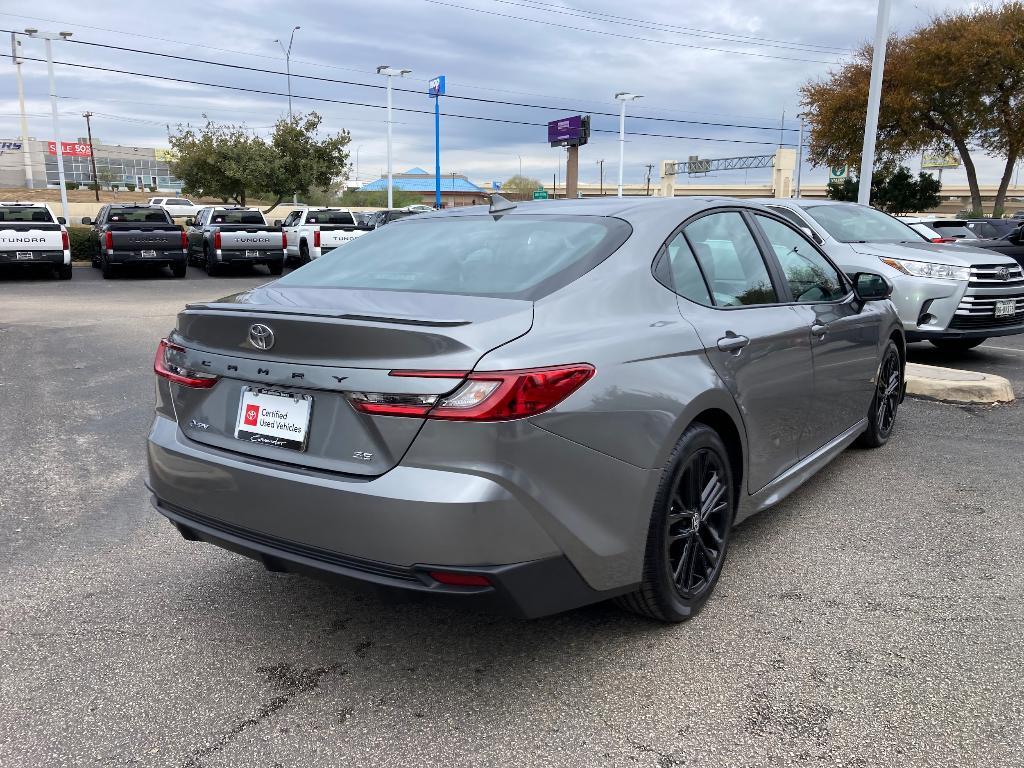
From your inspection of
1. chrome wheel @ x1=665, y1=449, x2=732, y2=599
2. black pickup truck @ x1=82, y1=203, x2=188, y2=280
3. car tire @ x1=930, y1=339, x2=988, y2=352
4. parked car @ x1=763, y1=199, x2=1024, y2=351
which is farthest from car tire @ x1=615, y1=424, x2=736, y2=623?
black pickup truck @ x1=82, y1=203, x2=188, y2=280

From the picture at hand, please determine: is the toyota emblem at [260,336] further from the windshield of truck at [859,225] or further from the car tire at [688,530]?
the windshield of truck at [859,225]

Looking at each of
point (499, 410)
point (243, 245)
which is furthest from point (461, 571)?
point (243, 245)

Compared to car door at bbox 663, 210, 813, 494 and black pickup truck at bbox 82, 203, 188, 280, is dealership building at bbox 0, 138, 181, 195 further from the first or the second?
car door at bbox 663, 210, 813, 494

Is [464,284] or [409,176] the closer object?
[464,284]

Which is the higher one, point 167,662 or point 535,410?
point 535,410

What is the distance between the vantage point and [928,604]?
3.46 meters

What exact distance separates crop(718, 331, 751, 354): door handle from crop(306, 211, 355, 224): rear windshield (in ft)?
69.2

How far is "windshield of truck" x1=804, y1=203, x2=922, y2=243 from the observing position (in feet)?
30.4

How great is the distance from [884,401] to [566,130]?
145ft

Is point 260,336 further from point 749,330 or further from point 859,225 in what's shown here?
point 859,225

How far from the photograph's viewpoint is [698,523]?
10.6ft

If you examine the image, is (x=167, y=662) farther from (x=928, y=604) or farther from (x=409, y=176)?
(x=409, y=176)

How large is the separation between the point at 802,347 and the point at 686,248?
0.92 metres

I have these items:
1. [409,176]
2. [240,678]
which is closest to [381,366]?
[240,678]
